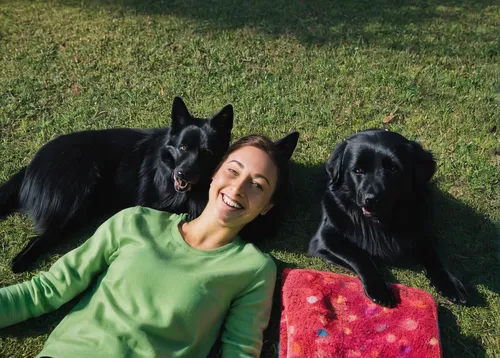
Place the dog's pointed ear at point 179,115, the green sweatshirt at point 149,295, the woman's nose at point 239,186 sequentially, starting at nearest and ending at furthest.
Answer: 1. the green sweatshirt at point 149,295
2. the woman's nose at point 239,186
3. the dog's pointed ear at point 179,115

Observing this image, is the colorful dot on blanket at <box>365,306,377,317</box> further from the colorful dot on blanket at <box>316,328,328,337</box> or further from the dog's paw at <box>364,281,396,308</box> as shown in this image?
the colorful dot on blanket at <box>316,328,328,337</box>

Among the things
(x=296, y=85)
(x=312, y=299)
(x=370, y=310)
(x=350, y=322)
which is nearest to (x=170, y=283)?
(x=312, y=299)

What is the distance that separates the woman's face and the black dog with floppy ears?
64 centimetres

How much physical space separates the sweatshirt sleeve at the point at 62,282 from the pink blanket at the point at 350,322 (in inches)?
43.3

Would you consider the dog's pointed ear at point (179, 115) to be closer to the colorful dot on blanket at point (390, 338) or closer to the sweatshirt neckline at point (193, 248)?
the sweatshirt neckline at point (193, 248)

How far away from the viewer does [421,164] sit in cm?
319

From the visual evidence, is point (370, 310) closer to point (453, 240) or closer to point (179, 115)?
point (453, 240)

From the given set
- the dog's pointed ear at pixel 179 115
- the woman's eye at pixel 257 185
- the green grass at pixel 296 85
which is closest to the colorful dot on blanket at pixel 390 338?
the green grass at pixel 296 85

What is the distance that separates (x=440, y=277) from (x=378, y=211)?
59 centimetres

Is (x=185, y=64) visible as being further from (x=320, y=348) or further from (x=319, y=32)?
(x=320, y=348)

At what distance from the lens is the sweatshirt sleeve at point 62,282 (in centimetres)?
267

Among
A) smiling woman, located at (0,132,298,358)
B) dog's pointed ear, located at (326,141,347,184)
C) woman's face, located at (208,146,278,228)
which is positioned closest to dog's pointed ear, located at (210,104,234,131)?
smiling woman, located at (0,132,298,358)

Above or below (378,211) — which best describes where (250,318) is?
below

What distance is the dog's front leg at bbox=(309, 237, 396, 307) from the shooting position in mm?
2891
